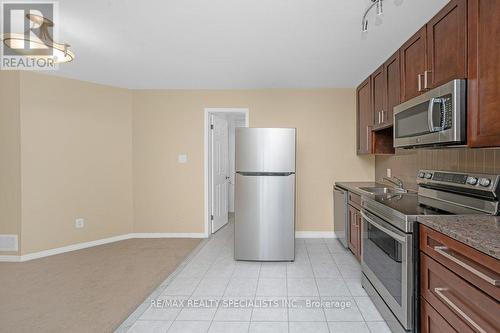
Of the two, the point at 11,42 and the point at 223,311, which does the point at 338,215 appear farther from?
the point at 11,42

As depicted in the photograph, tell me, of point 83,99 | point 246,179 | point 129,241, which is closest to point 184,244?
point 129,241

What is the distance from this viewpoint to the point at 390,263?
1840 mm

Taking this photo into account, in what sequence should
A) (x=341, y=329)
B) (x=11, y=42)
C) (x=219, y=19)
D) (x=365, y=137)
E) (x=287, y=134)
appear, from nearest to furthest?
(x=341, y=329) → (x=219, y=19) → (x=11, y=42) → (x=287, y=134) → (x=365, y=137)

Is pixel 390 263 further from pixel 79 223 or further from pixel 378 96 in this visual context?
pixel 79 223

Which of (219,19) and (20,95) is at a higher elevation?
(219,19)

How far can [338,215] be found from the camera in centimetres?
371

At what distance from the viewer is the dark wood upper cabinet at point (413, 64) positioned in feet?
6.77

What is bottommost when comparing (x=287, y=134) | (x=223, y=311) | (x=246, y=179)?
(x=223, y=311)

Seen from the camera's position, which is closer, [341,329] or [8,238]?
[341,329]

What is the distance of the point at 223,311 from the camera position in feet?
7.13

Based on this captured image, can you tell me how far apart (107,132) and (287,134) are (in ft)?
8.83

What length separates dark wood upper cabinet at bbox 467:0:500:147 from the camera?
54.9 inches

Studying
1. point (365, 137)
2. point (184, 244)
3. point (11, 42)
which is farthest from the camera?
point (184, 244)

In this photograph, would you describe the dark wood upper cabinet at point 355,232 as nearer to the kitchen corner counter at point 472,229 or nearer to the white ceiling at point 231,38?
the kitchen corner counter at point 472,229
